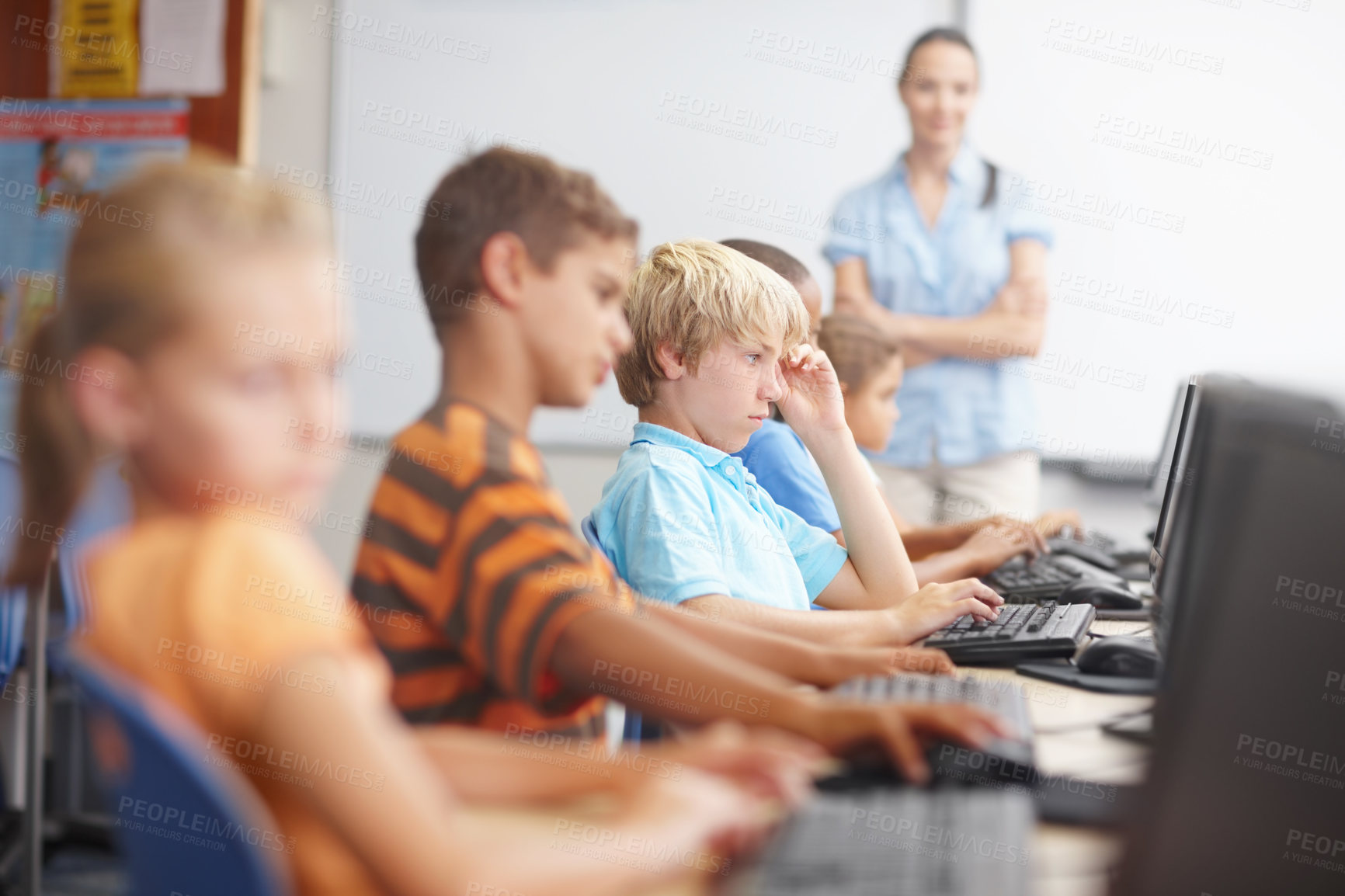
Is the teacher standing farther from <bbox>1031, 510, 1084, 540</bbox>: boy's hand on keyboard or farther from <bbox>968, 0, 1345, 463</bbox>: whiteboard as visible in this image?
<bbox>1031, 510, 1084, 540</bbox>: boy's hand on keyboard

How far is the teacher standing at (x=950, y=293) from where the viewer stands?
8.24ft

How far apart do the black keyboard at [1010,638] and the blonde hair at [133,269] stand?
0.75 metres

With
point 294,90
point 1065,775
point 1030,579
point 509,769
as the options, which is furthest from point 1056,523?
point 294,90

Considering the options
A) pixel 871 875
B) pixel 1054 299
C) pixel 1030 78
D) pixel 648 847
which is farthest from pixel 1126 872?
pixel 1030 78

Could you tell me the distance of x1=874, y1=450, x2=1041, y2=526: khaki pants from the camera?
2.43 metres

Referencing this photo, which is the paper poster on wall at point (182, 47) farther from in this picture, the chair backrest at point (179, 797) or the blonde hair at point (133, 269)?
the chair backrest at point (179, 797)

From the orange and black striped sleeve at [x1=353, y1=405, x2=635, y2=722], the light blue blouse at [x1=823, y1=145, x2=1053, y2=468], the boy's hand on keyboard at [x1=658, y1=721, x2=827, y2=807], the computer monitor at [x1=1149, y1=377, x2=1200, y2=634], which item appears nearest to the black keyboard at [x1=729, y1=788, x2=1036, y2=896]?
the boy's hand on keyboard at [x1=658, y1=721, x2=827, y2=807]

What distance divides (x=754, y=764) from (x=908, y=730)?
4.7 inches

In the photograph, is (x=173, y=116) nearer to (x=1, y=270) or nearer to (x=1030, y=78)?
(x=1, y=270)

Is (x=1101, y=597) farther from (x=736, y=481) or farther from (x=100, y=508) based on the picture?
(x=100, y=508)

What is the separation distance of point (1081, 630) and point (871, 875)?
690 millimetres

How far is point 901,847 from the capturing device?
0.58 metres

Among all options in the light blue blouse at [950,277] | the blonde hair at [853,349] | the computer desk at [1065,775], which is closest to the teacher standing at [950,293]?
the light blue blouse at [950,277]

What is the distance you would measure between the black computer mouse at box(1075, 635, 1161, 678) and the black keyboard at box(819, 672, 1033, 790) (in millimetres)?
175
